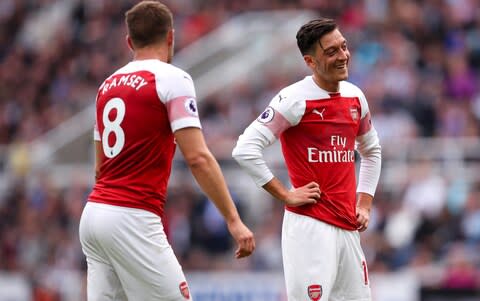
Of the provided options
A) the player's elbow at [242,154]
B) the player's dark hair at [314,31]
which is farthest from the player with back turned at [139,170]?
the player's dark hair at [314,31]

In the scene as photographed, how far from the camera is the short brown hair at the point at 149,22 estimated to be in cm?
722

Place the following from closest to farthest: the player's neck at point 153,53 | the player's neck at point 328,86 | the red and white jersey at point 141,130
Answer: the red and white jersey at point 141,130 < the player's neck at point 153,53 < the player's neck at point 328,86

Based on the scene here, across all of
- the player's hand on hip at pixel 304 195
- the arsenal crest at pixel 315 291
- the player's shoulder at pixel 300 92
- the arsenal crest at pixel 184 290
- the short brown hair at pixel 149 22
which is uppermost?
the short brown hair at pixel 149 22

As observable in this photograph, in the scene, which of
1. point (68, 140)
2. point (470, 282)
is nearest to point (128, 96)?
point (470, 282)

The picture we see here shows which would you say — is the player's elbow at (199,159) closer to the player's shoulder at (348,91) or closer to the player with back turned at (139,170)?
the player with back turned at (139,170)

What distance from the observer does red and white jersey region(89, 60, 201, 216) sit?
23.4ft

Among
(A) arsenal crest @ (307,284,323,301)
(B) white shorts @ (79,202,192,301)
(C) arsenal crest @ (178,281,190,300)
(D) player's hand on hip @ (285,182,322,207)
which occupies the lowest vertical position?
→ (A) arsenal crest @ (307,284,323,301)

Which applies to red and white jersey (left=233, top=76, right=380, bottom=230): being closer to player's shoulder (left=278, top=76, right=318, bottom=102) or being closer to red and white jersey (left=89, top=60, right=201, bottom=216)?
player's shoulder (left=278, top=76, right=318, bottom=102)

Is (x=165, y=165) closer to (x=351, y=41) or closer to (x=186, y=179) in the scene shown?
(x=186, y=179)

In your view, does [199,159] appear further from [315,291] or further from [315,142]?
[315,291]

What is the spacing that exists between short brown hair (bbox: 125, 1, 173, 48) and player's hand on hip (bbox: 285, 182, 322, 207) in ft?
4.53

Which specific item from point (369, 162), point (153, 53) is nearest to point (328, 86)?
point (369, 162)

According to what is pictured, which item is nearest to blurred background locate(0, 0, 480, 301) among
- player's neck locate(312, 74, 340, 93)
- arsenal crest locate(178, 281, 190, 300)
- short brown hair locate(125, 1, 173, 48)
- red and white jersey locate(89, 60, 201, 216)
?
player's neck locate(312, 74, 340, 93)

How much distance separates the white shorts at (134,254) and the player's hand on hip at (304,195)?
104 cm
